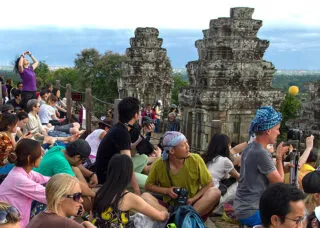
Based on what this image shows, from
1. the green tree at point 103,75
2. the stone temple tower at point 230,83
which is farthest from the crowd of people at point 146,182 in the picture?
the green tree at point 103,75

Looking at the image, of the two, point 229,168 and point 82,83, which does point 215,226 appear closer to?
point 229,168

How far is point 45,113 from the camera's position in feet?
30.2

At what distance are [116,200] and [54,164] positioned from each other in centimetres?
114

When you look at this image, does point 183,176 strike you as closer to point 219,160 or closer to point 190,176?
point 190,176

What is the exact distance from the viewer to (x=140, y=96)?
55.7 feet

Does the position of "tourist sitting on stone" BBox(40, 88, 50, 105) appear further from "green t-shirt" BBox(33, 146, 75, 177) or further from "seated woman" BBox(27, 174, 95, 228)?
"seated woman" BBox(27, 174, 95, 228)

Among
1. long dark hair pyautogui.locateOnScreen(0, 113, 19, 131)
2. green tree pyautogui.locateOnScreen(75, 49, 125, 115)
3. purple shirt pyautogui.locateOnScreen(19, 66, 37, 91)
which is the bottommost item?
green tree pyautogui.locateOnScreen(75, 49, 125, 115)

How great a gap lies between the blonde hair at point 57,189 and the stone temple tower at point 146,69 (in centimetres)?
1322

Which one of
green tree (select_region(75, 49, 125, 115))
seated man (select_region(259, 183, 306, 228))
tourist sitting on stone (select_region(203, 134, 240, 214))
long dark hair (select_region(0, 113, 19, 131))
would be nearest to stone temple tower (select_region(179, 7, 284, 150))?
tourist sitting on stone (select_region(203, 134, 240, 214))

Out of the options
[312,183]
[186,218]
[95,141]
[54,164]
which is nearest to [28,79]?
[95,141]

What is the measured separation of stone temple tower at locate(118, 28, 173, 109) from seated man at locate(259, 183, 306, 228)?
1367 cm

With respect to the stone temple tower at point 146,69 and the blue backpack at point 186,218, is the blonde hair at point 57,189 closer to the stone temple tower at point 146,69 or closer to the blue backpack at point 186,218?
the blue backpack at point 186,218

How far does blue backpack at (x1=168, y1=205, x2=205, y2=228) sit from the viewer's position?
13.4ft

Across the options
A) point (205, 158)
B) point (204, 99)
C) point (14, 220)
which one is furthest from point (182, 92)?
point (14, 220)
